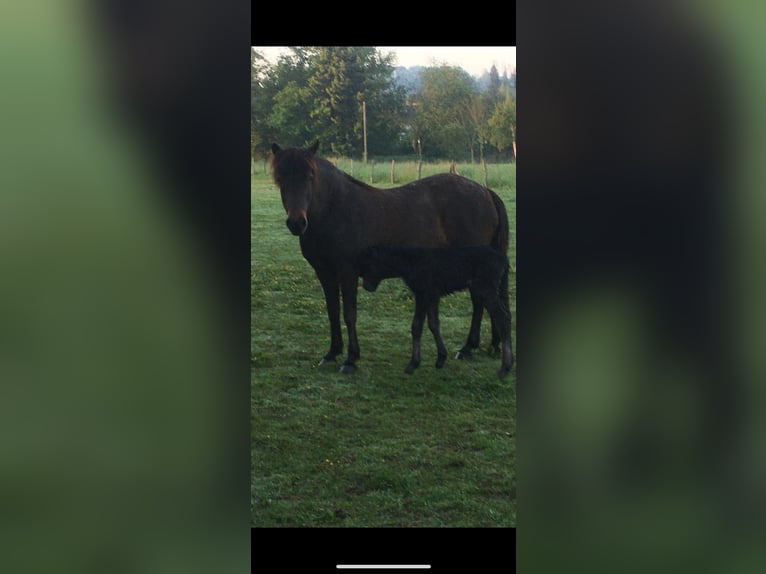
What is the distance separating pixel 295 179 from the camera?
200 inches

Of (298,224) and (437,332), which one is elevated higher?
(298,224)

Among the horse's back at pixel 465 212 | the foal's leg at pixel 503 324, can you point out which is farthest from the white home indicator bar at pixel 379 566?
the horse's back at pixel 465 212

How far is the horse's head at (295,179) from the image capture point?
5.07 meters

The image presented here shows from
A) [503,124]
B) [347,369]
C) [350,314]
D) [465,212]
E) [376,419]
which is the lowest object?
[376,419]

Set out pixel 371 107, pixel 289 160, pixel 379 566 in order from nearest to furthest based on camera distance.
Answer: pixel 379 566, pixel 289 160, pixel 371 107

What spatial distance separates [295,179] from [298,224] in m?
0.28

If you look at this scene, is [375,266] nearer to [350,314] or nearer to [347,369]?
[350,314]
